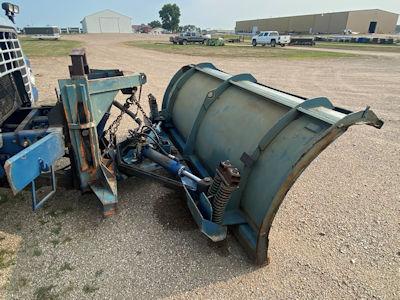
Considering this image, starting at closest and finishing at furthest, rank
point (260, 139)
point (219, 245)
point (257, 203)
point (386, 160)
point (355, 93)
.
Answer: point (257, 203), point (260, 139), point (219, 245), point (386, 160), point (355, 93)

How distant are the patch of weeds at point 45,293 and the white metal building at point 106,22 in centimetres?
9807

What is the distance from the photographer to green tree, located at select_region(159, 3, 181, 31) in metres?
95.5

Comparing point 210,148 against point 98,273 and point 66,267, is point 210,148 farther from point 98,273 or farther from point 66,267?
point 66,267

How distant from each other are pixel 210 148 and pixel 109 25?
100834mm

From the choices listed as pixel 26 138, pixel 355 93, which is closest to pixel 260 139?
pixel 26 138

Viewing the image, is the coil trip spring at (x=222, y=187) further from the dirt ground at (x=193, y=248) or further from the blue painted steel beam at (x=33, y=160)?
the blue painted steel beam at (x=33, y=160)

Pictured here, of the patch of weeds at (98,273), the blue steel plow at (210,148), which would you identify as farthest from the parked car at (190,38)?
the patch of weeds at (98,273)

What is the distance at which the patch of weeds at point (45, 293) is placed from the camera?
2499mm

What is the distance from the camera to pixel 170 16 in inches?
3819

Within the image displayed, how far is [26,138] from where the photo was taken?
113 inches

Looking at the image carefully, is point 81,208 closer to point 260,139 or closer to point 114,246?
point 114,246

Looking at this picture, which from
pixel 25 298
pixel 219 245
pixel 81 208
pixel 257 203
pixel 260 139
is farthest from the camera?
pixel 81 208

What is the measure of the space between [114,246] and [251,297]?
1.41 metres

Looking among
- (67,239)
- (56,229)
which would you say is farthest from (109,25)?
(67,239)
